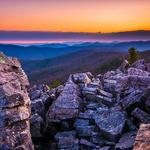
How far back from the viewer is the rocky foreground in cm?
3009

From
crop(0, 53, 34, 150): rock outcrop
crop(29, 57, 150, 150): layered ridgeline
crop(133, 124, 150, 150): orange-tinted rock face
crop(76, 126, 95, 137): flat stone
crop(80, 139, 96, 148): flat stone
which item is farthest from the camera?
crop(76, 126, 95, 137): flat stone

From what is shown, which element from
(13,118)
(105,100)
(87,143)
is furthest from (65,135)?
(13,118)

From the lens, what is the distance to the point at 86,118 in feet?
121

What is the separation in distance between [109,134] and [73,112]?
20.3 feet

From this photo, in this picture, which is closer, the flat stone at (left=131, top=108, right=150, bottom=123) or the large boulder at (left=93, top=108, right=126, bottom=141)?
the large boulder at (left=93, top=108, right=126, bottom=141)

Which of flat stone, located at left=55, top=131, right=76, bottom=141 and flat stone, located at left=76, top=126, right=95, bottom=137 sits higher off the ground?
flat stone, located at left=76, top=126, right=95, bottom=137

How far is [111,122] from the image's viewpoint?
109 feet

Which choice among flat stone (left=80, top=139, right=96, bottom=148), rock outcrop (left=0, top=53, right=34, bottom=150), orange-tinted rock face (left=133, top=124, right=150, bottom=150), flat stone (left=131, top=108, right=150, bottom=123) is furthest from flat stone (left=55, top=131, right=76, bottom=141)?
orange-tinted rock face (left=133, top=124, right=150, bottom=150)

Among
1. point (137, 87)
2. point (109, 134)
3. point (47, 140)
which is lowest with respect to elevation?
point (47, 140)

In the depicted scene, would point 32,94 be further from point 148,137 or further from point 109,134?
point 148,137

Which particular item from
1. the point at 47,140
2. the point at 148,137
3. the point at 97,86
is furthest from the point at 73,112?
the point at 148,137

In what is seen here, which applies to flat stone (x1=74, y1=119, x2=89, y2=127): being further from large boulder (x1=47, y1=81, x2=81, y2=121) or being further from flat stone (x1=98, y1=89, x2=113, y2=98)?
flat stone (x1=98, y1=89, x2=113, y2=98)

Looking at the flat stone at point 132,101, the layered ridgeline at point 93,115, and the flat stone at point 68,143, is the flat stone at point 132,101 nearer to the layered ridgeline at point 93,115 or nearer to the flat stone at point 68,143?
the layered ridgeline at point 93,115

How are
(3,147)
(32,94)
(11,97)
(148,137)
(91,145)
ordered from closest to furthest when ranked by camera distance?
1. (148,137)
2. (3,147)
3. (11,97)
4. (91,145)
5. (32,94)
